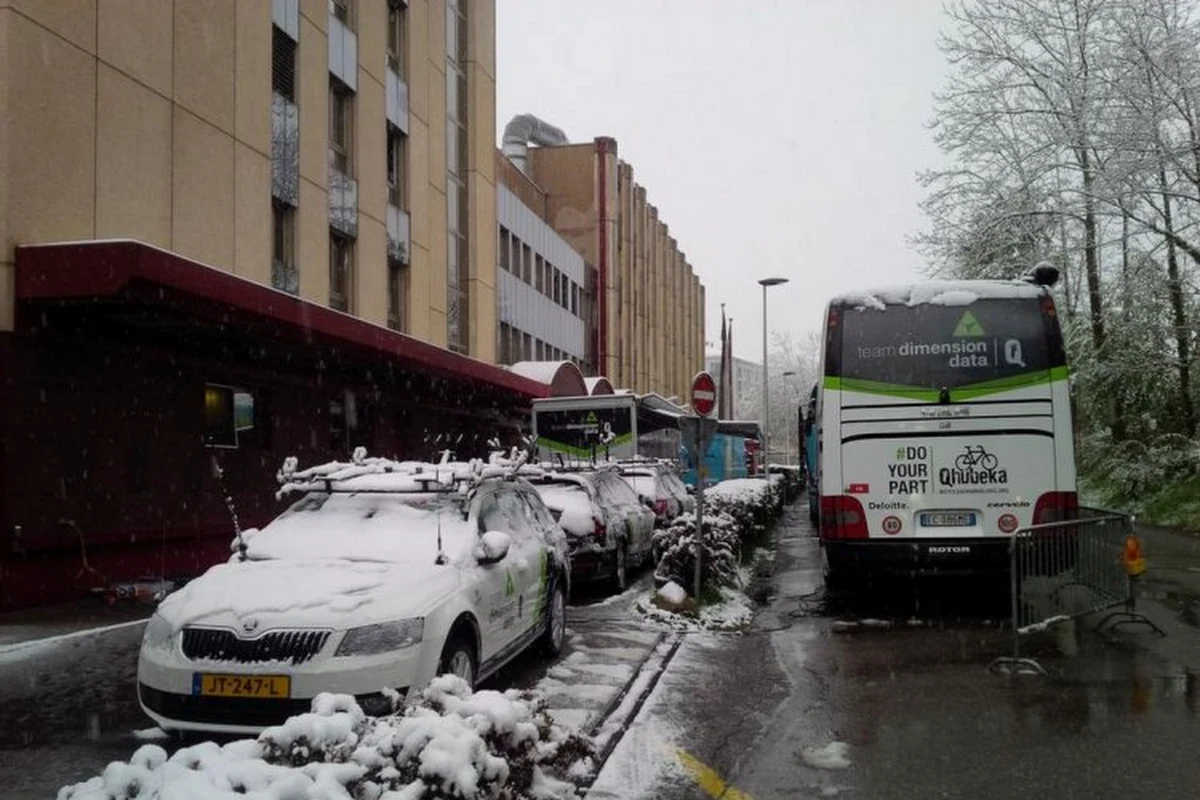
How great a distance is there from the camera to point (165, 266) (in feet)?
36.4

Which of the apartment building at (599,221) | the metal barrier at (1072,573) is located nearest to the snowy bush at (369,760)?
the metal barrier at (1072,573)

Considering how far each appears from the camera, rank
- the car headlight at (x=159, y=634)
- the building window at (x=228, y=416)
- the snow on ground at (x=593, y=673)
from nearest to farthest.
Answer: the car headlight at (x=159, y=634) → the snow on ground at (x=593, y=673) → the building window at (x=228, y=416)

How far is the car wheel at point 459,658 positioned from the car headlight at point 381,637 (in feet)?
0.98

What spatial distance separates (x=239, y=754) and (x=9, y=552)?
871 cm

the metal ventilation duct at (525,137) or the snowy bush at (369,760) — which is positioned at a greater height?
the metal ventilation duct at (525,137)

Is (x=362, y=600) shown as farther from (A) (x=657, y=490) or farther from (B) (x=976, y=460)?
(A) (x=657, y=490)

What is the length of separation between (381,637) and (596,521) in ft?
23.3

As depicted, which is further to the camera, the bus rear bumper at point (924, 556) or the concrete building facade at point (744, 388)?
the concrete building facade at point (744, 388)

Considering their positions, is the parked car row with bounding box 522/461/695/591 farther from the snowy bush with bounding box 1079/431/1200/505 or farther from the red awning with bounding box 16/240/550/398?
the snowy bush with bounding box 1079/431/1200/505

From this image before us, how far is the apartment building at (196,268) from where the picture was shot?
1168 cm

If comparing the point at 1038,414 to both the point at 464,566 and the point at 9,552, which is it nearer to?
the point at 464,566

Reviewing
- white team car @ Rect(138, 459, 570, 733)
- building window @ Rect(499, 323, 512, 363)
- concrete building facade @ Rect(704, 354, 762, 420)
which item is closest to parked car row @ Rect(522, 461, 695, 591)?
white team car @ Rect(138, 459, 570, 733)

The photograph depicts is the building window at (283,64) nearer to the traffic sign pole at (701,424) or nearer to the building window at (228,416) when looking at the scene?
the building window at (228,416)

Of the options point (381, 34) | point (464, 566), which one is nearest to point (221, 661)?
point (464, 566)
